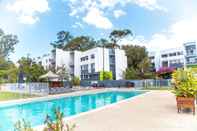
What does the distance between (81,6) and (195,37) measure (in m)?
41.6

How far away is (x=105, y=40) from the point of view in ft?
164

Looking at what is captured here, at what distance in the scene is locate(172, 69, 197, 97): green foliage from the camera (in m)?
8.42

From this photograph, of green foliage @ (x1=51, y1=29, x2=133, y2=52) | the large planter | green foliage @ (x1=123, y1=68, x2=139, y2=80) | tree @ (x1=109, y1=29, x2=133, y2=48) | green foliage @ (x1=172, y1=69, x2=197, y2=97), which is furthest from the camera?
green foliage @ (x1=51, y1=29, x2=133, y2=52)

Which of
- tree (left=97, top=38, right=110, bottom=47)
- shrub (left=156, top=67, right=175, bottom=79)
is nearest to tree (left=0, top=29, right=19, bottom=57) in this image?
tree (left=97, top=38, right=110, bottom=47)

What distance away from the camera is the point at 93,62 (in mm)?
39469

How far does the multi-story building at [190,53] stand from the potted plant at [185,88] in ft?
132

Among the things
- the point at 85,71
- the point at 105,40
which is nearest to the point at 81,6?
the point at 85,71

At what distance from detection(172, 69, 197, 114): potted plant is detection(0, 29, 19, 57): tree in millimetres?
35991

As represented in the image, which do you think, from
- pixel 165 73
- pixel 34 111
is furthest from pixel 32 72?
pixel 165 73

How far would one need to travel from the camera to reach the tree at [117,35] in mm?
48500

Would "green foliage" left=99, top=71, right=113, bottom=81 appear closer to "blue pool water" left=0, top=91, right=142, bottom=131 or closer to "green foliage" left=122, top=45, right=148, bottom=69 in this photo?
"green foliage" left=122, top=45, right=148, bottom=69

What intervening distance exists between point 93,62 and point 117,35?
11.9 m

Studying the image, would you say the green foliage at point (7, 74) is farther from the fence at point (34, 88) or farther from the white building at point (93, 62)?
the fence at point (34, 88)

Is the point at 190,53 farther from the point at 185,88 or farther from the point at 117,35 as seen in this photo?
the point at 185,88
